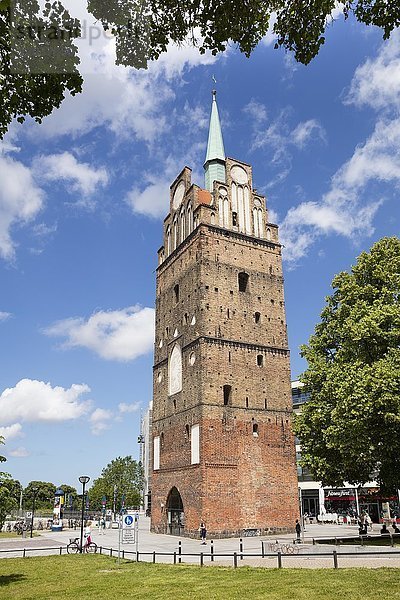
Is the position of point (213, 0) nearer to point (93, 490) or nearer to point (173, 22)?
point (173, 22)

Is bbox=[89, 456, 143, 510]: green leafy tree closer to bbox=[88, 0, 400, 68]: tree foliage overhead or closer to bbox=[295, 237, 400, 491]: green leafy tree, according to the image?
bbox=[295, 237, 400, 491]: green leafy tree

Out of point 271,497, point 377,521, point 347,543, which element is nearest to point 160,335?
point 271,497

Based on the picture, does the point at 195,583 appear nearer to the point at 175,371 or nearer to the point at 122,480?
the point at 175,371

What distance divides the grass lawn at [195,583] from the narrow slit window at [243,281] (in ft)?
69.8

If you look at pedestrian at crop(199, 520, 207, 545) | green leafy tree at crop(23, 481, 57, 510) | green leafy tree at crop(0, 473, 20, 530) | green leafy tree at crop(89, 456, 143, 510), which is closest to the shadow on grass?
green leafy tree at crop(0, 473, 20, 530)

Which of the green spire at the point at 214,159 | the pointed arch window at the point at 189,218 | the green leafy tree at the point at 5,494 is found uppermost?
the green spire at the point at 214,159

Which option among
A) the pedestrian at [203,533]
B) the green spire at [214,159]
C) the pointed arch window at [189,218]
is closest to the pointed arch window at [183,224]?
the pointed arch window at [189,218]

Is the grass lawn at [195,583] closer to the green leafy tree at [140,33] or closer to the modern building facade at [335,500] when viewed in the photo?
the green leafy tree at [140,33]

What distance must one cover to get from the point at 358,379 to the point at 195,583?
438 inches

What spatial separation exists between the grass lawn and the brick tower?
534 inches

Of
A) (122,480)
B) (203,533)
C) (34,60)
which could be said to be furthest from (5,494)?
(122,480)

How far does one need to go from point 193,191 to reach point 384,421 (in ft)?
73.3

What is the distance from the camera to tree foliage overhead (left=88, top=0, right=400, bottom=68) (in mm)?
8055

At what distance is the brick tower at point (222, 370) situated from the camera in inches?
1242
